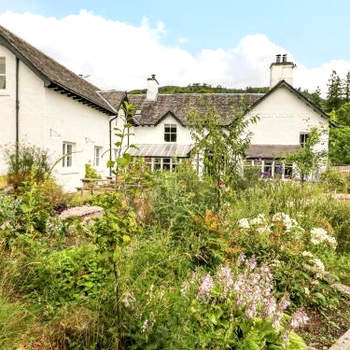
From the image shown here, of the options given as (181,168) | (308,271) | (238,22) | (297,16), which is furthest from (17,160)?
(308,271)

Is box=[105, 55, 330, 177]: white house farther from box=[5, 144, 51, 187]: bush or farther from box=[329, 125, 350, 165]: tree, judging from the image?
box=[5, 144, 51, 187]: bush

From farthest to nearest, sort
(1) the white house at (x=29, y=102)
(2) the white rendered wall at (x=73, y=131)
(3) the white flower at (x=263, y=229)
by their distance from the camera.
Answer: (2) the white rendered wall at (x=73, y=131) < (1) the white house at (x=29, y=102) < (3) the white flower at (x=263, y=229)

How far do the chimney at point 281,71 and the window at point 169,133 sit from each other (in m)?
8.02

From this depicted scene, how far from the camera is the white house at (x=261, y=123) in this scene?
81.9 feet

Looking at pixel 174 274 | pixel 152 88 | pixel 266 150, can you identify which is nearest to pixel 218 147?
pixel 174 274

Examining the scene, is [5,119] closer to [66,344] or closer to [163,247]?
[163,247]

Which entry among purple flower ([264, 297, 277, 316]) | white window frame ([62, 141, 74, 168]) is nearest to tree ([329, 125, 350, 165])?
white window frame ([62, 141, 74, 168])

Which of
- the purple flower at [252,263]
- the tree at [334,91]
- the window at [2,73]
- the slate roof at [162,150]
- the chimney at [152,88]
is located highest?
the tree at [334,91]

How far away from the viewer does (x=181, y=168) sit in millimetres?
8531

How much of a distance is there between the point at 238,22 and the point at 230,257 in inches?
209

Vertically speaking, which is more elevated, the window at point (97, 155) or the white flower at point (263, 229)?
the window at point (97, 155)

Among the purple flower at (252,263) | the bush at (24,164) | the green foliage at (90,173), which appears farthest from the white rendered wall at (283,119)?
the purple flower at (252,263)

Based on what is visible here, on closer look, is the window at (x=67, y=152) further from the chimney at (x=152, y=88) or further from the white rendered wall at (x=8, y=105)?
the chimney at (x=152, y=88)

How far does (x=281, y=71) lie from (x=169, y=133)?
9.51 metres
